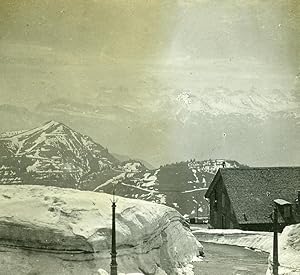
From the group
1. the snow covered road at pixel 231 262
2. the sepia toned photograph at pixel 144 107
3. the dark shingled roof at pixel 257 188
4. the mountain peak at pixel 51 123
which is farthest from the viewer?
the dark shingled roof at pixel 257 188

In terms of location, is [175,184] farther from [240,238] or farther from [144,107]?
[144,107]

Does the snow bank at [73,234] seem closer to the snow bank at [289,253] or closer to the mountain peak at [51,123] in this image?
the snow bank at [289,253]

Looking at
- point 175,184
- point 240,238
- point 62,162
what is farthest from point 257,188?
point 62,162

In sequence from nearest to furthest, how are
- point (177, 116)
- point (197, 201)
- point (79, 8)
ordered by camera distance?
point (79, 8), point (177, 116), point (197, 201)

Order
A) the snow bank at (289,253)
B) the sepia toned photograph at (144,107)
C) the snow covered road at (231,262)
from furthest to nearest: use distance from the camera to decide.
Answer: the snow covered road at (231,262)
the sepia toned photograph at (144,107)
the snow bank at (289,253)

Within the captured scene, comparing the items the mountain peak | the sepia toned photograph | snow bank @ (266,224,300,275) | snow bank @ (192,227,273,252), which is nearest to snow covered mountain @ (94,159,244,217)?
the sepia toned photograph

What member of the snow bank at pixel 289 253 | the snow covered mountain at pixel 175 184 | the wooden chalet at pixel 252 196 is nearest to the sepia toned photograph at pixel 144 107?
the snow bank at pixel 289 253

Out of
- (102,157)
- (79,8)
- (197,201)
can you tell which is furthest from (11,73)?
(197,201)

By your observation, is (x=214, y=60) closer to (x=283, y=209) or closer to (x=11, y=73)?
(x=11, y=73)
